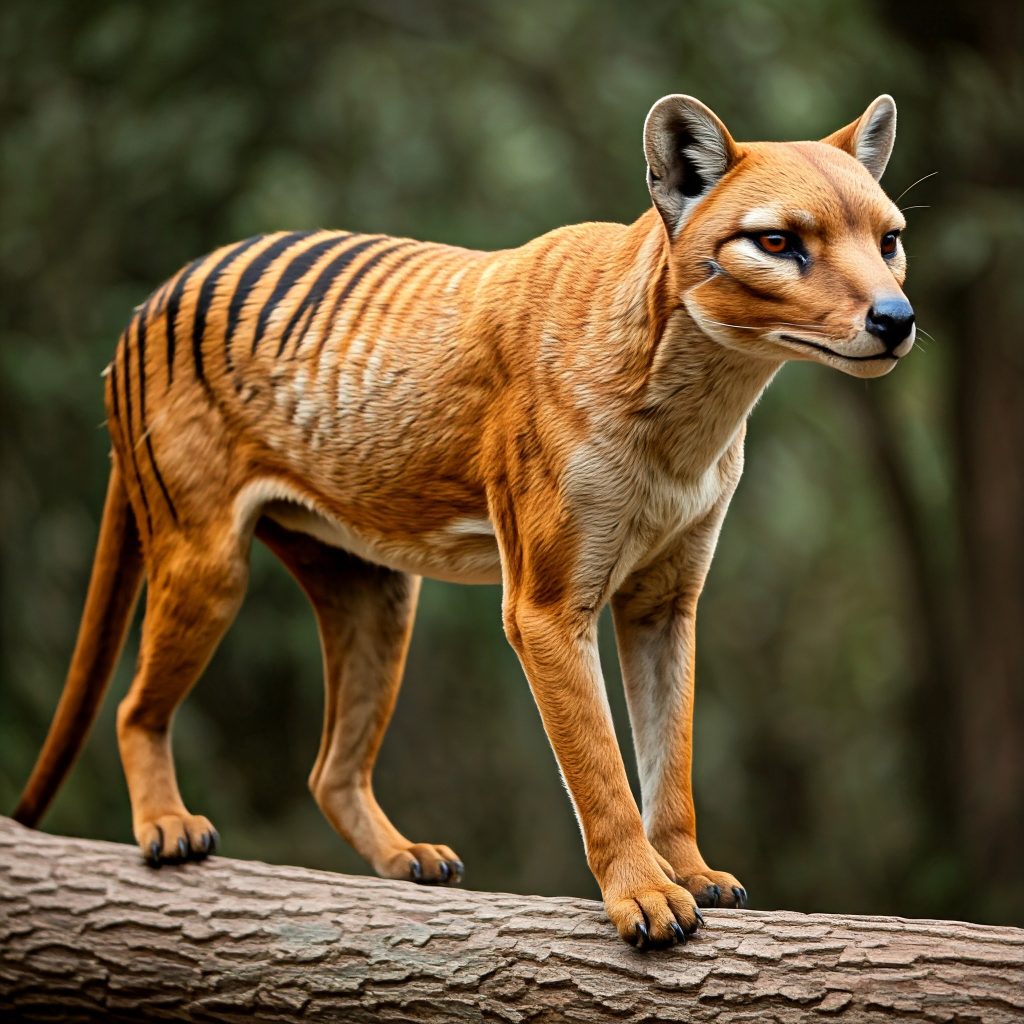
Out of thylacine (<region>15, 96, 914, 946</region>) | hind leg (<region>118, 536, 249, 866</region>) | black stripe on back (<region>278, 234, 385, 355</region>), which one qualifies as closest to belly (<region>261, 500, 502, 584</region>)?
thylacine (<region>15, 96, 914, 946</region>)

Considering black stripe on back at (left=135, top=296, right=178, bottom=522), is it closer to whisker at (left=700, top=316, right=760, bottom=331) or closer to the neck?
the neck

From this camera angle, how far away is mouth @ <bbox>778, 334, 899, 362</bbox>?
3605mm

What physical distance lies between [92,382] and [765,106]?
15.1 feet

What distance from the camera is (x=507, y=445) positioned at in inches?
172

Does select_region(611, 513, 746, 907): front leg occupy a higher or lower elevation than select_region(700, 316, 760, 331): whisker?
lower

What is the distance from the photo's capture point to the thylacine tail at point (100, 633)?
5559mm

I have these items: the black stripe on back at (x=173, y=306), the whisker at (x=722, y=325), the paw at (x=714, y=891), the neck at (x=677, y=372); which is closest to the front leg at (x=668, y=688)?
the paw at (x=714, y=891)

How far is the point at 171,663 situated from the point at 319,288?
52.4 inches

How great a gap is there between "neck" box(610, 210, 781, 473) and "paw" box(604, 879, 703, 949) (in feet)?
3.74

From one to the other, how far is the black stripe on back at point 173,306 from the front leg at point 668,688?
1.71 m

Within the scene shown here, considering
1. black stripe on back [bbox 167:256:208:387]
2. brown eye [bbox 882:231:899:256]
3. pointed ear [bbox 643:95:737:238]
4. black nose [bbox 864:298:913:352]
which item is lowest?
black stripe on back [bbox 167:256:208:387]

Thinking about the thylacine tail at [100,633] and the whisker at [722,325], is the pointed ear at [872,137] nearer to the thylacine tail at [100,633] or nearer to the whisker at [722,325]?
the whisker at [722,325]

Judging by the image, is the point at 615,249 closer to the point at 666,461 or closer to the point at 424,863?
the point at 666,461

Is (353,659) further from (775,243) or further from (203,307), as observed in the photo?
(775,243)
